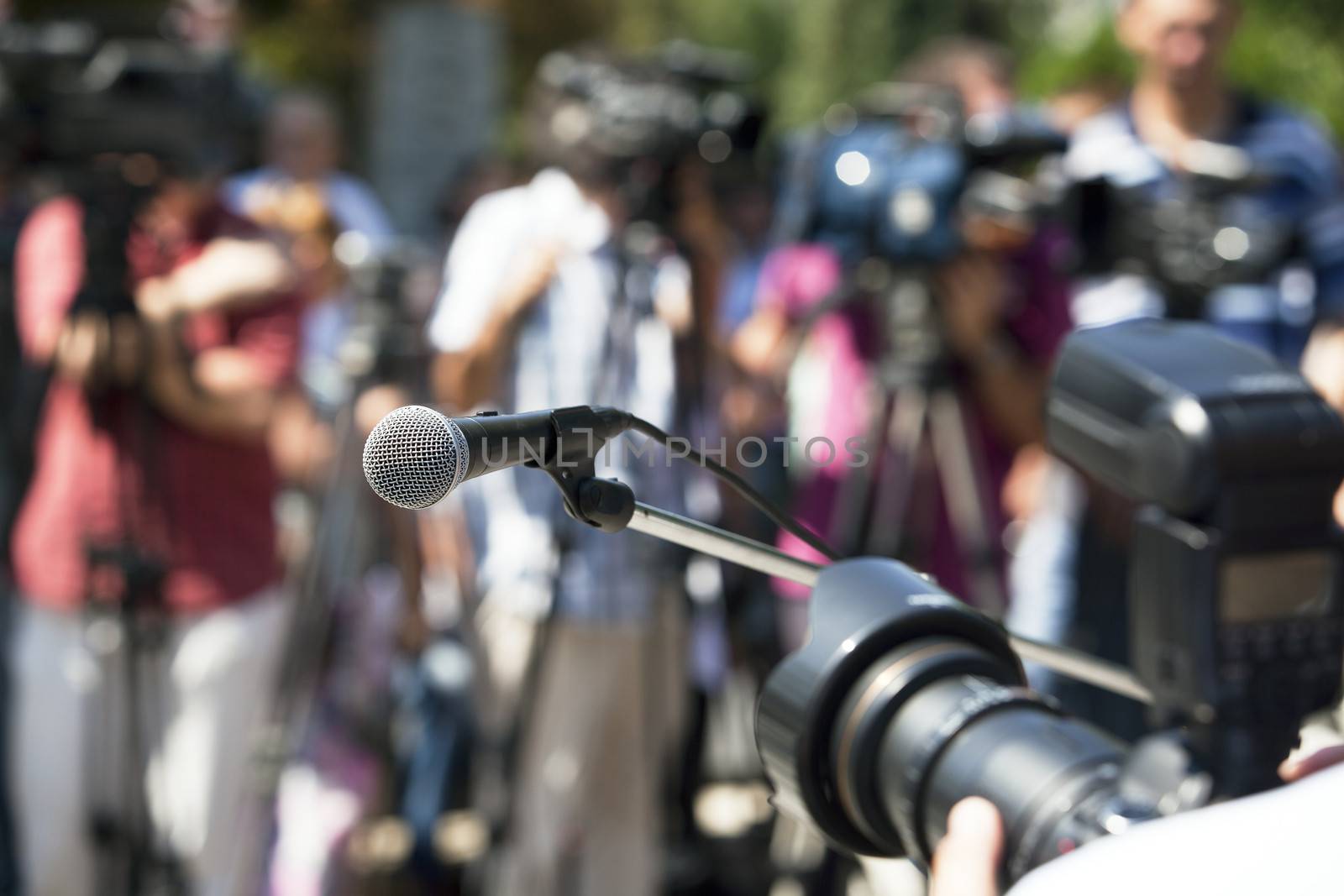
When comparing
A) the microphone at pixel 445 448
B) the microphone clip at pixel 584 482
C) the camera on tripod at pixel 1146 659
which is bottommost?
the camera on tripod at pixel 1146 659

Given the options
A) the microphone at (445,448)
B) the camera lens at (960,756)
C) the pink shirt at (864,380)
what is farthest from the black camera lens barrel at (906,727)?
the pink shirt at (864,380)

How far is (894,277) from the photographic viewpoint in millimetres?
2480

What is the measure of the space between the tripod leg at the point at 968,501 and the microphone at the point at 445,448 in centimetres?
162

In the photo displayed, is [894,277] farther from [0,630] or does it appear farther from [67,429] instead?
[0,630]

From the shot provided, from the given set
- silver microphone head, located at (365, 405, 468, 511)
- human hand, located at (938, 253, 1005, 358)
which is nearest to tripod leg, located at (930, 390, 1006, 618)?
human hand, located at (938, 253, 1005, 358)

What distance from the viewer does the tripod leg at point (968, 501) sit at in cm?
248

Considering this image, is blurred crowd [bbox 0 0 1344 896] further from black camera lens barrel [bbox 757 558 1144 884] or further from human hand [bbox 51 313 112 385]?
black camera lens barrel [bbox 757 558 1144 884]

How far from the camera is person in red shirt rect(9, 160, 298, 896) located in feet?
7.46

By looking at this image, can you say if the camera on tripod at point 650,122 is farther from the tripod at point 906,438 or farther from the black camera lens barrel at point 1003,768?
the black camera lens barrel at point 1003,768

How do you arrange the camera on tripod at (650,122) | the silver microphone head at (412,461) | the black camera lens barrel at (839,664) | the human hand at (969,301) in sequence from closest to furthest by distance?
the silver microphone head at (412,461) < the black camera lens barrel at (839,664) < the camera on tripod at (650,122) < the human hand at (969,301)

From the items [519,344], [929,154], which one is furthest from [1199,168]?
[519,344]

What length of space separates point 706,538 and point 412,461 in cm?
28

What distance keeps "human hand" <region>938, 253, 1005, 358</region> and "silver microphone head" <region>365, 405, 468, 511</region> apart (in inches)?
69.8

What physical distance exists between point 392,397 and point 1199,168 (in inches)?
57.9
